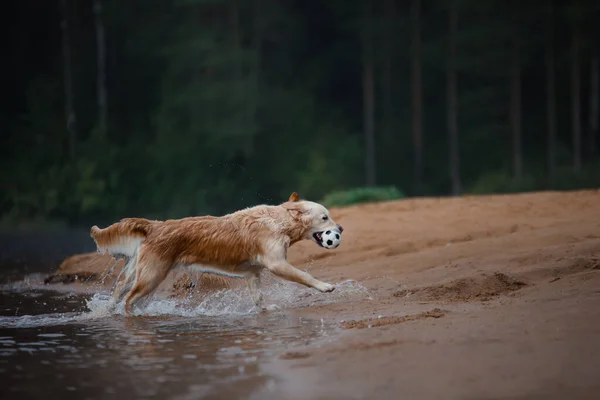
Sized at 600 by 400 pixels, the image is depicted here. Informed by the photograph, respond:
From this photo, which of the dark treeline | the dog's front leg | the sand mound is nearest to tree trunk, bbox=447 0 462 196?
the dark treeline

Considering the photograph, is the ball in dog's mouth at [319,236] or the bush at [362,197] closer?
the ball in dog's mouth at [319,236]

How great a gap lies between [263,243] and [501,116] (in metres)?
34.2

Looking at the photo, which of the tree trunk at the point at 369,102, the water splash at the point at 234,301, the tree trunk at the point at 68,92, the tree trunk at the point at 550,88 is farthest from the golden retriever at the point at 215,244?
the tree trunk at the point at 550,88

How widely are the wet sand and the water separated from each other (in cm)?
24

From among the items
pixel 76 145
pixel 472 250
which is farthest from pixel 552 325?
pixel 76 145

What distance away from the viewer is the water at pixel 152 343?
5816mm

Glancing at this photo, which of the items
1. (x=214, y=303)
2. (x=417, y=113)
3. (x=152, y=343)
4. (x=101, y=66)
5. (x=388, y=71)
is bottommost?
(x=214, y=303)

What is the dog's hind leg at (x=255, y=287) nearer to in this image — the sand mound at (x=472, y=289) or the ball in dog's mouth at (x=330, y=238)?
the ball in dog's mouth at (x=330, y=238)

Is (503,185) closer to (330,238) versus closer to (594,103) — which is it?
(594,103)

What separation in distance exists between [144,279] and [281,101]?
105ft

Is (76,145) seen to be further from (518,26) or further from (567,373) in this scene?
(567,373)

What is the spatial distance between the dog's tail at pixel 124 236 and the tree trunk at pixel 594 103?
33.3 m

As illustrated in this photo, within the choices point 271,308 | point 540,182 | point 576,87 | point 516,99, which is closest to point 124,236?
point 271,308

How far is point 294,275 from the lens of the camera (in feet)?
30.6
